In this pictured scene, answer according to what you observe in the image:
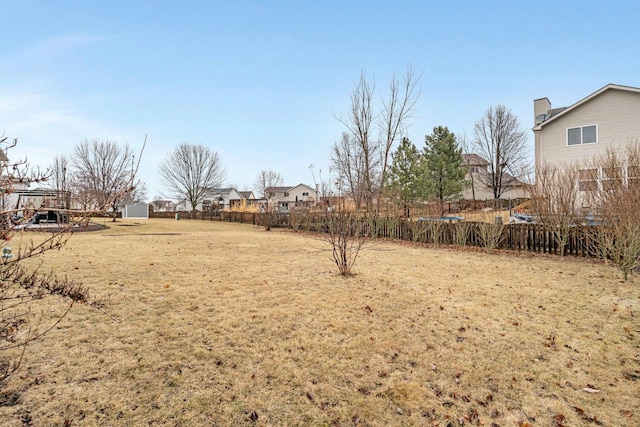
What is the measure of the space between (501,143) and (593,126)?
15.2 metres

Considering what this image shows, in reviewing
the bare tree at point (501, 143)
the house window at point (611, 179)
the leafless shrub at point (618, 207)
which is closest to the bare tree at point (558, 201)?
the leafless shrub at point (618, 207)

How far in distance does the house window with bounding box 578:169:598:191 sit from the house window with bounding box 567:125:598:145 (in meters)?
11.6

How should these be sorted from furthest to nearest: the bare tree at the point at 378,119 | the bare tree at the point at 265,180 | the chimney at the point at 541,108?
the bare tree at the point at 265,180
the chimney at the point at 541,108
the bare tree at the point at 378,119

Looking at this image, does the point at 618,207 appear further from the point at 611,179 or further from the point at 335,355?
the point at 335,355

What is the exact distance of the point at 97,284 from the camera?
6152 millimetres

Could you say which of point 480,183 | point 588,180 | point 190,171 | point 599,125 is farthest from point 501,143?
point 190,171

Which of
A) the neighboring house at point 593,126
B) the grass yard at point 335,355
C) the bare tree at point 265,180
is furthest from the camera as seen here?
the bare tree at point 265,180

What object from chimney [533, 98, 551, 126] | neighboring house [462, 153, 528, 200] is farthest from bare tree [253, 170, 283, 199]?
chimney [533, 98, 551, 126]

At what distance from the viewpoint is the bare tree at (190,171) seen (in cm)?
4803

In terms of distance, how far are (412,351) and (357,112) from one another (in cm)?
2080

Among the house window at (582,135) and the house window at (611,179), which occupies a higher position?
the house window at (582,135)

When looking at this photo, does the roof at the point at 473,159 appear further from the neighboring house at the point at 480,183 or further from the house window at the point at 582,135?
the house window at the point at 582,135

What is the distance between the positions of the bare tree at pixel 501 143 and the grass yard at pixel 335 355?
3039 cm

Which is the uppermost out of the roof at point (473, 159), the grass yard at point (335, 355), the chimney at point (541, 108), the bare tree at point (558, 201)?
the chimney at point (541, 108)
